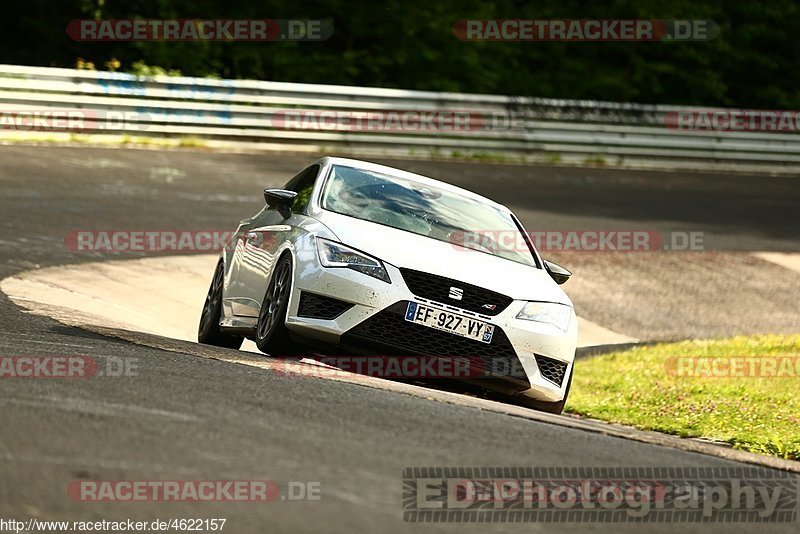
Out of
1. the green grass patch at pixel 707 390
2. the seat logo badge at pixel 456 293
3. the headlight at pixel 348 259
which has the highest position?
the headlight at pixel 348 259

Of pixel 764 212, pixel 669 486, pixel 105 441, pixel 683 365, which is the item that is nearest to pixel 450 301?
pixel 669 486

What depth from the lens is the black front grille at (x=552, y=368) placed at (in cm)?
895

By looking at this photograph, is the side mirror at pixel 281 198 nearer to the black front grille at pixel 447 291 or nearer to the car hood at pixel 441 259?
the car hood at pixel 441 259

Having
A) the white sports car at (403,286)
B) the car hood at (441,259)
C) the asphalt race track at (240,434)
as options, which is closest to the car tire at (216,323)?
the white sports car at (403,286)

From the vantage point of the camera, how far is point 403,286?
8.48m

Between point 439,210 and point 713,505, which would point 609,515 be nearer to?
point 713,505

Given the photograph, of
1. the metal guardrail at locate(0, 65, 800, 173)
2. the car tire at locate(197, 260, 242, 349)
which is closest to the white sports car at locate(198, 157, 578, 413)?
the car tire at locate(197, 260, 242, 349)

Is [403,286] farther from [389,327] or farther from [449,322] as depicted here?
[449,322]

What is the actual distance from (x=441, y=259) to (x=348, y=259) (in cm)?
62

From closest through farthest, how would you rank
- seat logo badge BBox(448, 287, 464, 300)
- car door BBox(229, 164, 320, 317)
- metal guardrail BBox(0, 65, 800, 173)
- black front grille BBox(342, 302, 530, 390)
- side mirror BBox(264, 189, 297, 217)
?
black front grille BBox(342, 302, 530, 390) < seat logo badge BBox(448, 287, 464, 300) < car door BBox(229, 164, 320, 317) < side mirror BBox(264, 189, 297, 217) < metal guardrail BBox(0, 65, 800, 173)

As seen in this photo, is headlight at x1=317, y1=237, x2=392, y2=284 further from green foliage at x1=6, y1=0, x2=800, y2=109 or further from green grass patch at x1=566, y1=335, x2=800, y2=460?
green foliage at x1=6, y1=0, x2=800, y2=109

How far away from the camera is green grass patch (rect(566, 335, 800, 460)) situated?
9.55 metres

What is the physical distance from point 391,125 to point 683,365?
1319 cm

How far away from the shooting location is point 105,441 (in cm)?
538
